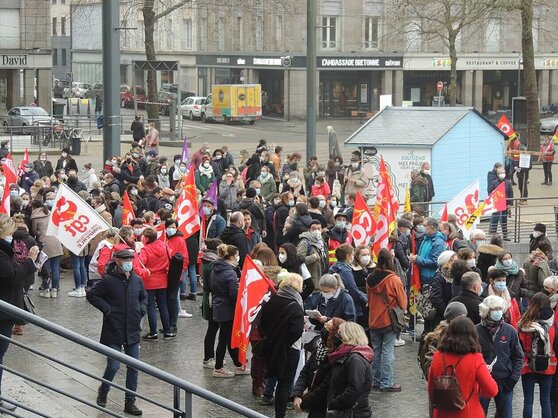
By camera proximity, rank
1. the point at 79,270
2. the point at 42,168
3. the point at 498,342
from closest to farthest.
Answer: the point at 498,342 → the point at 79,270 → the point at 42,168

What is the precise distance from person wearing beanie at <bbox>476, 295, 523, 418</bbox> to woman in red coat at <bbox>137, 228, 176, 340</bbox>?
4.58 metres

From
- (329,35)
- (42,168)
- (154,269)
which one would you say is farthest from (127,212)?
(329,35)

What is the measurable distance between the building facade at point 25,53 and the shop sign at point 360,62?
54.7 feet

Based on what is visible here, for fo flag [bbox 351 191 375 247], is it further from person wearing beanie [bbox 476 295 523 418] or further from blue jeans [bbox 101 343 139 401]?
person wearing beanie [bbox 476 295 523 418]

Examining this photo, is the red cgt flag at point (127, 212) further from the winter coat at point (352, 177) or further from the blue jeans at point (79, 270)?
the winter coat at point (352, 177)

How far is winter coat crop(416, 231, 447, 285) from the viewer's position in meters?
14.7

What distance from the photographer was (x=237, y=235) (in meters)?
15.6

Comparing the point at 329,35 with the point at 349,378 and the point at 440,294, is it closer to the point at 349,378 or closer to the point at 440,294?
the point at 440,294

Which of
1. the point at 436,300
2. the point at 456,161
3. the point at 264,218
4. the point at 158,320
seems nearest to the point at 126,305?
the point at 436,300

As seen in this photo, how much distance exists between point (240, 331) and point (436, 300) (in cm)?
225

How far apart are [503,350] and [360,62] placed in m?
57.4

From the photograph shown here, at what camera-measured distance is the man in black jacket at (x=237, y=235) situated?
15.6m

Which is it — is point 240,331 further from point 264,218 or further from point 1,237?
point 264,218

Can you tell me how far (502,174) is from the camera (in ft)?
75.0
